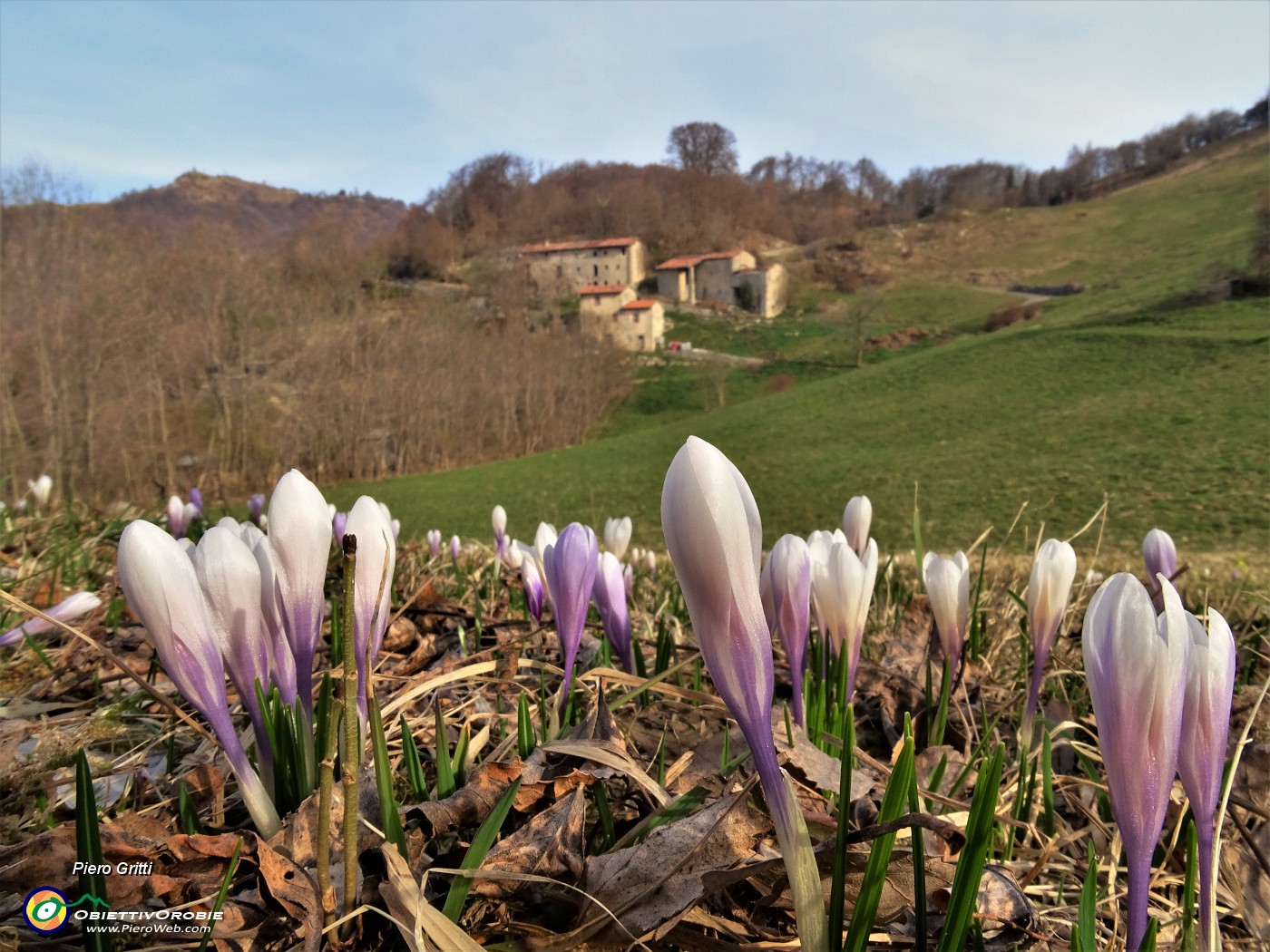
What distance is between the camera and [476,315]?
5516 cm

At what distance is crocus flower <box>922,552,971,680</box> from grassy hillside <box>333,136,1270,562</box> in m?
4.32

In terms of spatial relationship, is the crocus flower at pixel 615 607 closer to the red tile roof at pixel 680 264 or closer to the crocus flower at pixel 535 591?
the crocus flower at pixel 535 591

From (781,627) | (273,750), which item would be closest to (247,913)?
(273,750)

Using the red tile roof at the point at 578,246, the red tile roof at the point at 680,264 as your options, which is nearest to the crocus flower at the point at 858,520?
the red tile roof at the point at 680,264

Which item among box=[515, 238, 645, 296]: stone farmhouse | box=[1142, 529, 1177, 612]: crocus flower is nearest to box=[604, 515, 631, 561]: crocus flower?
box=[1142, 529, 1177, 612]: crocus flower

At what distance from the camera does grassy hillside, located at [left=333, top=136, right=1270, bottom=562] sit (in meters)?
16.6

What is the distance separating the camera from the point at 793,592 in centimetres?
109

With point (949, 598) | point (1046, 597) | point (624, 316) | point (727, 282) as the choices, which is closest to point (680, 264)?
point (727, 282)

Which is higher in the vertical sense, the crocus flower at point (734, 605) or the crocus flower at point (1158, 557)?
the crocus flower at point (734, 605)

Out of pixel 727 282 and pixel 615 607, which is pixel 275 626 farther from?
pixel 727 282

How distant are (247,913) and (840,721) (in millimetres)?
780

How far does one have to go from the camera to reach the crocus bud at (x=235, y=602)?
2.70ft

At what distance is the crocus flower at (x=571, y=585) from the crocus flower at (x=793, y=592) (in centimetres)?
26

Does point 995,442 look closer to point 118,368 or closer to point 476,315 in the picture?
point 118,368
